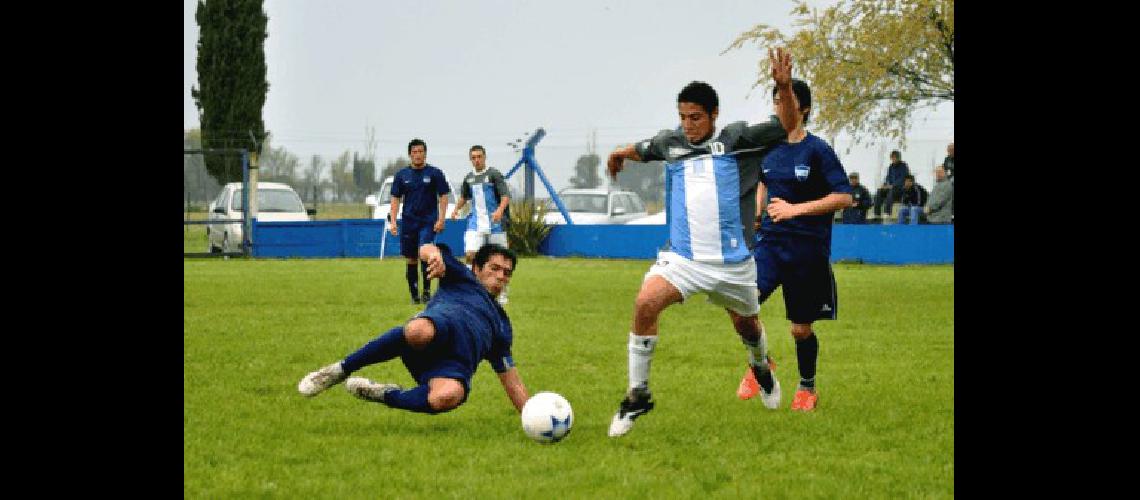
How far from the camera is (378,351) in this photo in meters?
7.21

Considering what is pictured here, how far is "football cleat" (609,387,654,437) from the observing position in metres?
7.32

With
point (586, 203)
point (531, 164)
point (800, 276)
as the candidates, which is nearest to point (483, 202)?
point (800, 276)

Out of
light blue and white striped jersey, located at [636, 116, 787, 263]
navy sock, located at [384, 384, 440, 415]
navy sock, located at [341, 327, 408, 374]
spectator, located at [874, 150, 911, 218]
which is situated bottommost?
navy sock, located at [384, 384, 440, 415]

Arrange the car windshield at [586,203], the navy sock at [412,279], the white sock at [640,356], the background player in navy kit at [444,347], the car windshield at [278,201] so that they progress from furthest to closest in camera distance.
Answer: the car windshield at [586,203]
the car windshield at [278,201]
the navy sock at [412,279]
the white sock at [640,356]
the background player in navy kit at [444,347]

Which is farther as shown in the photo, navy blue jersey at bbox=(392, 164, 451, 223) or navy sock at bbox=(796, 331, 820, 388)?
navy blue jersey at bbox=(392, 164, 451, 223)

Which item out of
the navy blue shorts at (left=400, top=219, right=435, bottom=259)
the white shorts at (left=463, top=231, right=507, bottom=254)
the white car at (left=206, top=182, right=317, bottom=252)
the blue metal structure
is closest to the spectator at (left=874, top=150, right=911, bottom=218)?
the blue metal structure

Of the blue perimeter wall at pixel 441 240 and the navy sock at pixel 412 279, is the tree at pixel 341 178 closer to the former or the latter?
the blue perimeter wall at pixel 441 240

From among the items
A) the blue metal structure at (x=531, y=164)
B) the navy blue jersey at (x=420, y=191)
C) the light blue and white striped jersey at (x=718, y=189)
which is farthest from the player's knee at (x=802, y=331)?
the blue metal structure at (x=531, y=164)

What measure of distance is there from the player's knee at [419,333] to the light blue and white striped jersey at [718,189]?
54.4 inches

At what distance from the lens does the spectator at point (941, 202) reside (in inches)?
1013

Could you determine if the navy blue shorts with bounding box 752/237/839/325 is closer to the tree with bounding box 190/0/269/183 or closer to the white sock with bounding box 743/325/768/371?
the white sock with bounding box 743/325/768/371

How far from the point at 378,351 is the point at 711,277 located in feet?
5.87

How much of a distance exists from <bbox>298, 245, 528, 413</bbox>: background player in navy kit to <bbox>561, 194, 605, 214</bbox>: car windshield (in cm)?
2556

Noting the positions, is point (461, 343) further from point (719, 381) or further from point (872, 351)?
point (872, 351)
